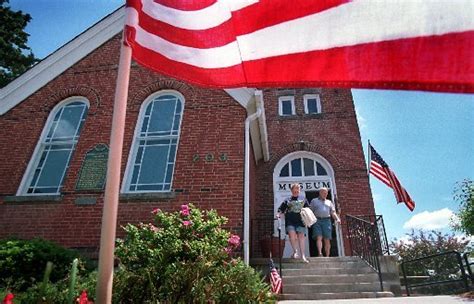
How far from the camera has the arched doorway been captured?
10719 millimetres

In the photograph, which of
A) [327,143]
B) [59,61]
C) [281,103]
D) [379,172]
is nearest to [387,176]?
[379,172]

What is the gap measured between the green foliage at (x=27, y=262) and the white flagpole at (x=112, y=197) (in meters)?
4.16

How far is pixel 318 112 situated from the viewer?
1212 centimetres

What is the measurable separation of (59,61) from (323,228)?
26.7ft

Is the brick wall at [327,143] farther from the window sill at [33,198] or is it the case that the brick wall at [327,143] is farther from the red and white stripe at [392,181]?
the window sill at [33,198]

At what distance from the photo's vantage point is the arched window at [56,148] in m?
7.80

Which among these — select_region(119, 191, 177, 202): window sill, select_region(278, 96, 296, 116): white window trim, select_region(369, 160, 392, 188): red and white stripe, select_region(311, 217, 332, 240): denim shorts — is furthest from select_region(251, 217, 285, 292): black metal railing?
select_region(278, 96, 296, 116): white window trim

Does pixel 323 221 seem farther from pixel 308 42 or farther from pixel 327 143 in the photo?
pixel 308 42

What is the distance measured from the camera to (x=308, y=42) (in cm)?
182

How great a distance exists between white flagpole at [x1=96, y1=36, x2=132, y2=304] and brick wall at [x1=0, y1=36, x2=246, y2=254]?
498cm

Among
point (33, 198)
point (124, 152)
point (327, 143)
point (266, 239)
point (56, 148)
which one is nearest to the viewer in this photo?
point (33, 198)

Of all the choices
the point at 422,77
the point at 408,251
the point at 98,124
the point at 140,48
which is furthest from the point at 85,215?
the point at 408,251

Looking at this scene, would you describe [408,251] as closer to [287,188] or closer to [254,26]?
[287,188]

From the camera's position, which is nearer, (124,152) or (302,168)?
(124,152)
